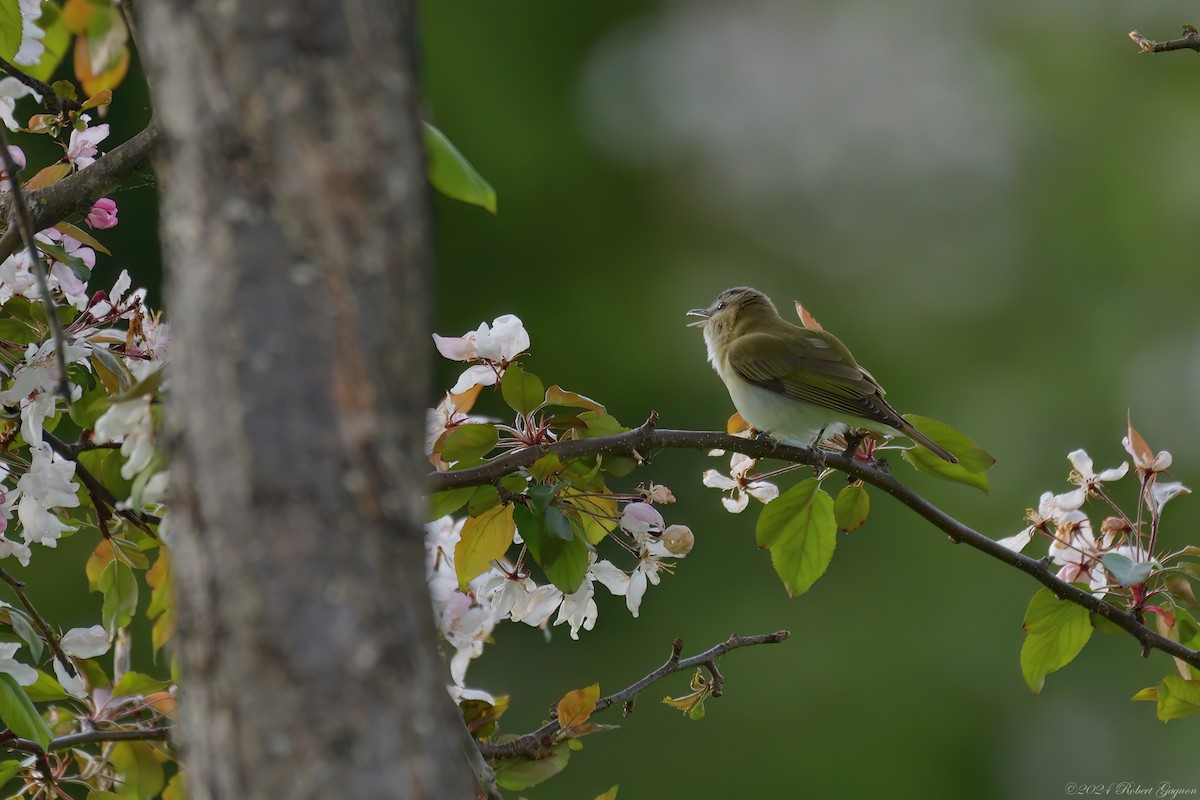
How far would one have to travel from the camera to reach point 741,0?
10.8m

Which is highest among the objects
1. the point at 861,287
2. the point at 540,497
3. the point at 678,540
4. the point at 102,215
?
the point at 102,215

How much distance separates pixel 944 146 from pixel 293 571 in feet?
33.9

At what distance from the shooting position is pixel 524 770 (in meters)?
1.97

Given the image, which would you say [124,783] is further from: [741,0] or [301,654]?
[741,0]

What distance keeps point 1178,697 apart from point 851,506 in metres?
0.59

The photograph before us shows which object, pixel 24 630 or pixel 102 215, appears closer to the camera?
pixel 24 630

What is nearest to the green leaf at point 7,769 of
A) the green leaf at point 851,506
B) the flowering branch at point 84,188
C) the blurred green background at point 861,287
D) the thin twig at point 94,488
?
the thin twig at point 94,488

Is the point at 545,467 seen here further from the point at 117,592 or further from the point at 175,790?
the point at 175,790

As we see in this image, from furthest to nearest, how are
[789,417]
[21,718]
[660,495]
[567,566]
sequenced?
[789,417] < [660,495] < [567,566] < [21,718]

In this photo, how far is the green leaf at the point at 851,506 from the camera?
80.1 inches

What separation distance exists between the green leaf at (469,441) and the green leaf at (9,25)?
2.69ft

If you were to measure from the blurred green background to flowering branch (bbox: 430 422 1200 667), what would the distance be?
5.66 m

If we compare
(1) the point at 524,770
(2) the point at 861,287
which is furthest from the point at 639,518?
(2) the point at 861,287

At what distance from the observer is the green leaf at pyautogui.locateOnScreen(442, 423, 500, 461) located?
5.90 ft
